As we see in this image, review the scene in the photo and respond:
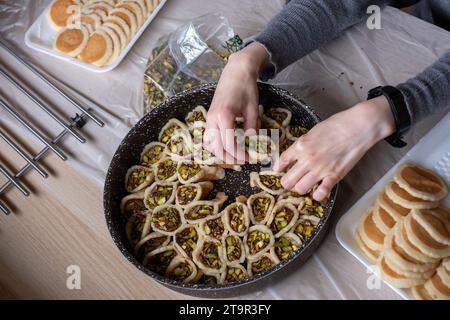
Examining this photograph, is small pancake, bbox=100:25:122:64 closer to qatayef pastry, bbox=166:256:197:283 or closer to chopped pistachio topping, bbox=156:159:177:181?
chopped pistachio topping, bbox=156:159:177:181

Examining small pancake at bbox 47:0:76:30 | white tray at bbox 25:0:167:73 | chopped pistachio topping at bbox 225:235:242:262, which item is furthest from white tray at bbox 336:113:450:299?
small pancake at bbox 47:0:76:30

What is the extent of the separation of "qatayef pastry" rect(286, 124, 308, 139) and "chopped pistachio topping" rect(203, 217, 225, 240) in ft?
0.86

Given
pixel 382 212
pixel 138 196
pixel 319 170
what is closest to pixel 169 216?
pixel 138 196

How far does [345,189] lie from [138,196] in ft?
1.64

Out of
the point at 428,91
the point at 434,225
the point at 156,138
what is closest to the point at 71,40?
the point at 156,138

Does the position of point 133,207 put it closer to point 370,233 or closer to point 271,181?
point 271,181

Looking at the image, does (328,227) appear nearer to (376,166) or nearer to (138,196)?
(376,166)

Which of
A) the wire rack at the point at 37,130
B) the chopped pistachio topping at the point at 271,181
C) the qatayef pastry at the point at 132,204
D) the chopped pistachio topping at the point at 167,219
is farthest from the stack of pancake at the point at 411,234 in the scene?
the wire rack at the point at 37,130

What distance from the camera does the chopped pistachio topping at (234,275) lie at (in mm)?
989

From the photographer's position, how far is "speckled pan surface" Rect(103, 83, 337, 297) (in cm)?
96

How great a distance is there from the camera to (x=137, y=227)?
1.09m

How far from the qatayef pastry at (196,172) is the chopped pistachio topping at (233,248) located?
6.6 inches

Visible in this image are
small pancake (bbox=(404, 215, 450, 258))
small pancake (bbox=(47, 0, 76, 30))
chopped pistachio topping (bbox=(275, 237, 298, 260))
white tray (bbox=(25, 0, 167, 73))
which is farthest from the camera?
small pancake (bbox=(47, 0, 76, 30))

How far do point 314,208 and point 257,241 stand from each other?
0.14m
